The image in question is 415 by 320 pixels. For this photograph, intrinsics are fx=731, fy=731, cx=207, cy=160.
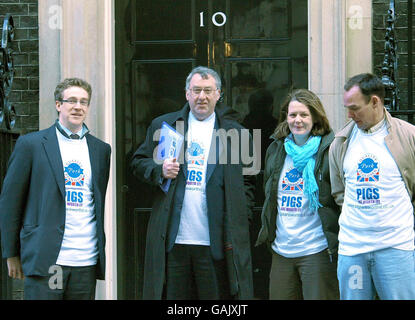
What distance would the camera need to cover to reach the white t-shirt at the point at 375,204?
4.49 metres

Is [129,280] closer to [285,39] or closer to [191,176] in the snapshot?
[191,176]

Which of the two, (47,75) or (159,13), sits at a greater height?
(159,13)

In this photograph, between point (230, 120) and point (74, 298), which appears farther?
point (230, 120)

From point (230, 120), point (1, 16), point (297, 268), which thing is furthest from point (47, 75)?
point (297, 268)

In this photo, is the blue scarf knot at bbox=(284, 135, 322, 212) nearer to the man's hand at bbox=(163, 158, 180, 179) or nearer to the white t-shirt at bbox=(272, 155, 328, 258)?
the white t-shirt at bbox=(272, 155, 328, 258)

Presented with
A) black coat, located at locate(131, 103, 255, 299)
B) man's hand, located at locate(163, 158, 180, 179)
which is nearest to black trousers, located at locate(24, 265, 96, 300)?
black coat, located at locate(131, 103, 255, 299)

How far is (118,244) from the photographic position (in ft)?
22.0

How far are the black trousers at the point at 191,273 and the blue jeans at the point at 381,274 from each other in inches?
35.6

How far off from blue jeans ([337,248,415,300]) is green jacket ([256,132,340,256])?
0.99ft

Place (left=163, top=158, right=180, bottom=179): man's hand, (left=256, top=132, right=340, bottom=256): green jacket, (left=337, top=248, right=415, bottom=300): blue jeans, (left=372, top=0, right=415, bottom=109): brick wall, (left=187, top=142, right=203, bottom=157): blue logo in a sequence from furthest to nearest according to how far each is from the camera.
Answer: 1. (left=372, top=0, right=415, bottom=109): brick wall
2. (left=187, top=142, right=203, bottom=157): blue logo
3. (left=163, top=158, right=180, bottom=179): man's hand
4. (left=256, top=132, right=340, bottom=256): green jacket
5. (left=337, top=248, right=415, bottom=300): blue jeans

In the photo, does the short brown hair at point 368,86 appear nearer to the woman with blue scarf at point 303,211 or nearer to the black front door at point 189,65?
the woman with blue scarf at point 303,211

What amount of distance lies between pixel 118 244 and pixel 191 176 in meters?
1.88

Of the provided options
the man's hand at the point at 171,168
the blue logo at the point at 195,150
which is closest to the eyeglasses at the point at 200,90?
the blue logo at the point at 195,150

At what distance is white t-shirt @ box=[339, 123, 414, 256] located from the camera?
14.7 feet
